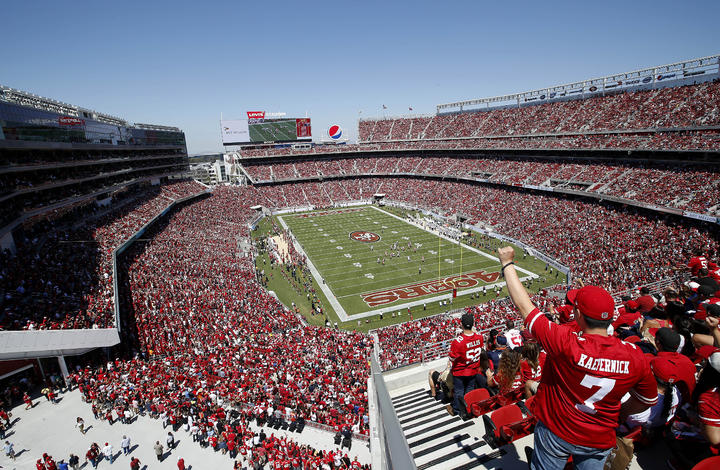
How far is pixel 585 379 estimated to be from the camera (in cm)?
231

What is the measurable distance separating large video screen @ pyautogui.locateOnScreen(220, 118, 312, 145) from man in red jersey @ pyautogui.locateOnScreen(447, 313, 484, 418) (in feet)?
217

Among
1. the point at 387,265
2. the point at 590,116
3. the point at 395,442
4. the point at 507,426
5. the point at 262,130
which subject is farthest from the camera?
the point at 262,130

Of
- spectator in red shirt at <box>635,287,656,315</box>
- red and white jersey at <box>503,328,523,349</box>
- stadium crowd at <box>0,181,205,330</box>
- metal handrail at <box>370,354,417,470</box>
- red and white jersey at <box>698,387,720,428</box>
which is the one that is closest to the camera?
metal handrail at <box>370,354,417,470</box>

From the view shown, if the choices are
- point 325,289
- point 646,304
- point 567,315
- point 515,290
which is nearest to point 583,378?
point 515,290

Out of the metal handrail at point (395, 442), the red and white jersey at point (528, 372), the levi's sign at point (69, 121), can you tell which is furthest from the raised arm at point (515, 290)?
the levi's sign at point (69, 121)

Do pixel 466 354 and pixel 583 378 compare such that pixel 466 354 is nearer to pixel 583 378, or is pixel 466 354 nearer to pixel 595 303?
pixel 583 378

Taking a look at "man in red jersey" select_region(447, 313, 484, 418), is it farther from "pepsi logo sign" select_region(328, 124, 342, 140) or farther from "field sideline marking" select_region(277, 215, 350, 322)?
"pepsi logo sign" select_region(328, 124, 342, 140)

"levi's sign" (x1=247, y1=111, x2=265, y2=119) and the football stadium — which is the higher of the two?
"levi's sign" (x1=247, y1=111, x2=265, y2=119)

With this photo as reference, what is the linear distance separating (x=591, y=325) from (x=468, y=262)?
29284mm

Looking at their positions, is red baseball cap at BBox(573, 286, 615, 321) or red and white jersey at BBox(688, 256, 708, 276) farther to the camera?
red and white jersey at BBox(688, 256, 708, 276)

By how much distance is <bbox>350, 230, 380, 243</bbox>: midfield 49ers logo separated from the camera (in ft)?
124

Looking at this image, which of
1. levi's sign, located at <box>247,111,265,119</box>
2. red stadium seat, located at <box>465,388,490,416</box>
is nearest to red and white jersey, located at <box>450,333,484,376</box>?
red stadium seat, located at <box>465,388,490,416</box>

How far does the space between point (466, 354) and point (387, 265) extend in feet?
86.9

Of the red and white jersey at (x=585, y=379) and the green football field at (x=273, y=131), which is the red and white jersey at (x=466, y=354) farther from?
the green football field at (x=273, y=131)
